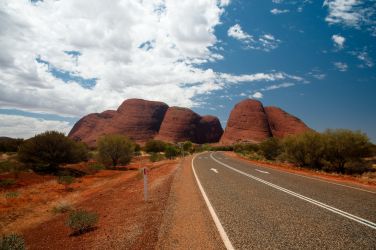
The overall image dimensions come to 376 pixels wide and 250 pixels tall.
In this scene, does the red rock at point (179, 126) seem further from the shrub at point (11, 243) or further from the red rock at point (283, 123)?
the shrub at point (11, 243)

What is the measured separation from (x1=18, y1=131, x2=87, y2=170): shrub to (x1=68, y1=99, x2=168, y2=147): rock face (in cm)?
10317

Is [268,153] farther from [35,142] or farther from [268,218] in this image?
[268,218]

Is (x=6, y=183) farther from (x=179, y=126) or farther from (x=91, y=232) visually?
(x=179, y=126)

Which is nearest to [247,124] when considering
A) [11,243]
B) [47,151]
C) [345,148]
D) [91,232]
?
[345,148]

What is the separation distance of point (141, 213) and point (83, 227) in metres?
1.61

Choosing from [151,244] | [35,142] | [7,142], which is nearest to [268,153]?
[35,142]

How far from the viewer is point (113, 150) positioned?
1374 inches

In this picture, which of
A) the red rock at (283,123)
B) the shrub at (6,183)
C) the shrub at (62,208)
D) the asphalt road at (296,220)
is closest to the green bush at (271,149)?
the shrub at (6,183)

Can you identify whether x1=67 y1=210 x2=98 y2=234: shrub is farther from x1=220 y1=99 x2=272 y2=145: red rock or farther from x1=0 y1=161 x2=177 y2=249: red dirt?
x1=220 y1=99 x2=272 y2=145: red rock

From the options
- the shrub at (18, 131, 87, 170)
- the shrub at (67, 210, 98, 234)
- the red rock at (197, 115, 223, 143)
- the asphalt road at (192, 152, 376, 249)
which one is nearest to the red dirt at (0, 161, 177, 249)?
the shrub at (67, 210, 98, 234)

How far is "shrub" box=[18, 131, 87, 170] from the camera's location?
86.2 feet

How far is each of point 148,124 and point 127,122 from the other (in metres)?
10.8

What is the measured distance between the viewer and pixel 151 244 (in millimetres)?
4875

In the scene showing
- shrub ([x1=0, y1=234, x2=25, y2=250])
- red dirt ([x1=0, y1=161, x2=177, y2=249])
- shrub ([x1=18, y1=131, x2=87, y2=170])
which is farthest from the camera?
shrub ([x1=18, y1=131, x2=87, y2=170])
